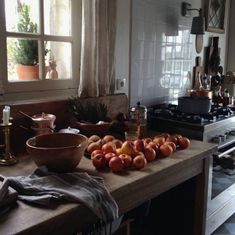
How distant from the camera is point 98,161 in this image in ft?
4.35


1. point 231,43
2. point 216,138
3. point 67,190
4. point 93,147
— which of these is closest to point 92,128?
point 93,147

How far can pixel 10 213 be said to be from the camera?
969 millimetres

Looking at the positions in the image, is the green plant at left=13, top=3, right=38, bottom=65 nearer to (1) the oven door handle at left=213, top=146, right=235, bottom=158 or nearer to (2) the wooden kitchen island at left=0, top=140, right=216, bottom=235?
(2) the wooden kitchen island at left=0, top=140, right=216, bottom=235

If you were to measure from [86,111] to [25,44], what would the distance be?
509mm

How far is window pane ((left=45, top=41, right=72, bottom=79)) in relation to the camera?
1.94 meters

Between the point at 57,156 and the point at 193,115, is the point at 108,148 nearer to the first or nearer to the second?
the point at 57,156

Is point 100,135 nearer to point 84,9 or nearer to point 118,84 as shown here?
point 118,84

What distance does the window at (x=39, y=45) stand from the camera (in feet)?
5.67

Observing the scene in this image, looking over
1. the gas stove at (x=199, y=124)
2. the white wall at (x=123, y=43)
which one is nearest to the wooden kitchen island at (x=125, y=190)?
the gas stove at (x=199, y=124)

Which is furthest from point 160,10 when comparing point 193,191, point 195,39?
point 193,191

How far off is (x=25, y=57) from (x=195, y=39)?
1653mm

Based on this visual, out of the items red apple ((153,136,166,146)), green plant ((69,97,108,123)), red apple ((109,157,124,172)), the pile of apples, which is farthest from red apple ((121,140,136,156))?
green plant ((69,97,108,123))

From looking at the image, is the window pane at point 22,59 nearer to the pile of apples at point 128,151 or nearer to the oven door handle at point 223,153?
the pile of apples at point 128,151

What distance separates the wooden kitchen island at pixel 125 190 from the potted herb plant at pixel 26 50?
1.89 ft
